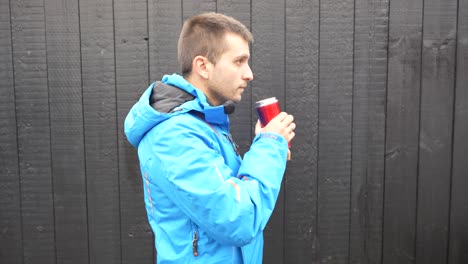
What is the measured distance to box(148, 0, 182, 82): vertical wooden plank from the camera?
2.61 metres

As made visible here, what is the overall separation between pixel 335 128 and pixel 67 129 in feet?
5.37

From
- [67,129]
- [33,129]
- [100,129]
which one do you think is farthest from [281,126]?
[33,129]

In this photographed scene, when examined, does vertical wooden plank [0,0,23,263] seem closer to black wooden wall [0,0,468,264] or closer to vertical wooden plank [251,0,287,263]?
black wooden wall [0,0,468,264]

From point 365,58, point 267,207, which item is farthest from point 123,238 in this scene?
A: point 365,58

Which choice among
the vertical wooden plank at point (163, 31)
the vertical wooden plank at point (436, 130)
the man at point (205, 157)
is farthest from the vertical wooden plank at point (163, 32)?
the vertical wooden plank at point (436, 130)

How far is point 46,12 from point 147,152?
1.57 metres

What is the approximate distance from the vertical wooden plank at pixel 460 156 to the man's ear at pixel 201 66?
70.4 inches

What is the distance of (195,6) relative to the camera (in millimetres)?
2611

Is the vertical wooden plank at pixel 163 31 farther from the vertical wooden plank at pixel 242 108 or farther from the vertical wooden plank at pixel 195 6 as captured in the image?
the vertical wooden plank at pixel 242 108

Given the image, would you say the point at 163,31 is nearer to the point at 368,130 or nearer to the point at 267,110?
the point at 267,110

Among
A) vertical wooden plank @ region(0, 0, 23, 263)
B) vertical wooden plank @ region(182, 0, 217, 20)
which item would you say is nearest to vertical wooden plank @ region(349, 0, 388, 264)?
vertical wooden plank @ region(182, 0, 217, 20)

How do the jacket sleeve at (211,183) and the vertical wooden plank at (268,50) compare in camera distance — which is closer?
the jacket sleeve at (211,183)

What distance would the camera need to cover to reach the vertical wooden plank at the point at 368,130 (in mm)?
2643

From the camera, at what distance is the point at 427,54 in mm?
2662
